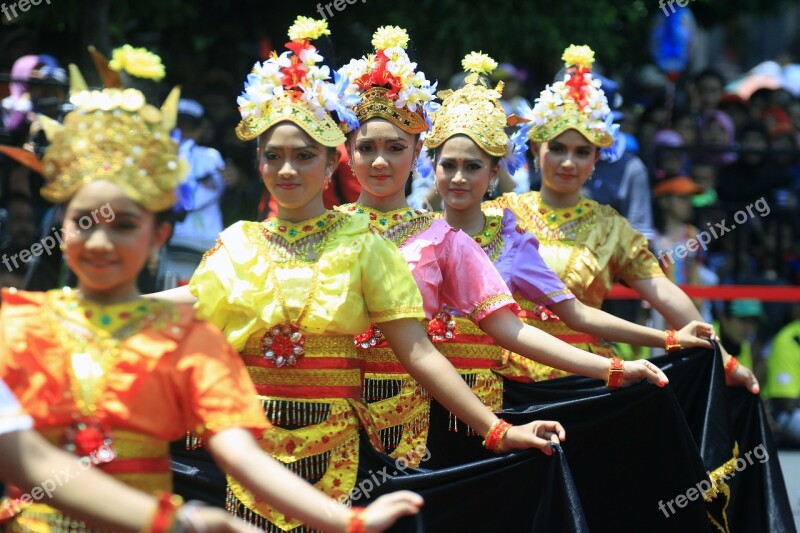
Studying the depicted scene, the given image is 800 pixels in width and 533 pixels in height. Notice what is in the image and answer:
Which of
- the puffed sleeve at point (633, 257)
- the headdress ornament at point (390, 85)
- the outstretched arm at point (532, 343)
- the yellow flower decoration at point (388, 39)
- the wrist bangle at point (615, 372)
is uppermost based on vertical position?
the yellow flower decoration at point (388, 39)

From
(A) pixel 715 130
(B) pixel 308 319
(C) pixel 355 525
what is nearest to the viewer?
(C) pixel 355 525

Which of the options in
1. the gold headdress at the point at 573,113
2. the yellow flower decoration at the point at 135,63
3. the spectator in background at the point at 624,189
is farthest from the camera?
the spectator in background at the point at 624,189

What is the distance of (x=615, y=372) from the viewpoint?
4703 millimetres

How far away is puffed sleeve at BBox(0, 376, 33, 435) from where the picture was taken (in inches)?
105

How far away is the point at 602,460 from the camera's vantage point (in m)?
4.89

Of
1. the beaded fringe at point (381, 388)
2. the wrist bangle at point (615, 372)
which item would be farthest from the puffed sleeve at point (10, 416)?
the wrist bangle at point (615, 372)

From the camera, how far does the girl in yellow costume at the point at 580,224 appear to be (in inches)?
229

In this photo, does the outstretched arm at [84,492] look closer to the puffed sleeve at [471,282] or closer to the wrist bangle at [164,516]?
the wrist bangle at [164,516]

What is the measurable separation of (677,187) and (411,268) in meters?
5.41

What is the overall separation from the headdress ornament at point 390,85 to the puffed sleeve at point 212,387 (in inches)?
78.8

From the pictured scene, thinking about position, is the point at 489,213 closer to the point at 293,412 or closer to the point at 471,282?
the point at 471,282

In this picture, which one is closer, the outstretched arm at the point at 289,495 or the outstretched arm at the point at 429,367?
the outstretched arm at the point at 289,495

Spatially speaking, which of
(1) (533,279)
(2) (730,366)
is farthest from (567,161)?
(2) (730,366)

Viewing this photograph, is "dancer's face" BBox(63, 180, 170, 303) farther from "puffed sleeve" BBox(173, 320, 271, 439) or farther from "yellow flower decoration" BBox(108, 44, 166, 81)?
"yellow flower decoration" BBox(108, 44, 166, 81)
